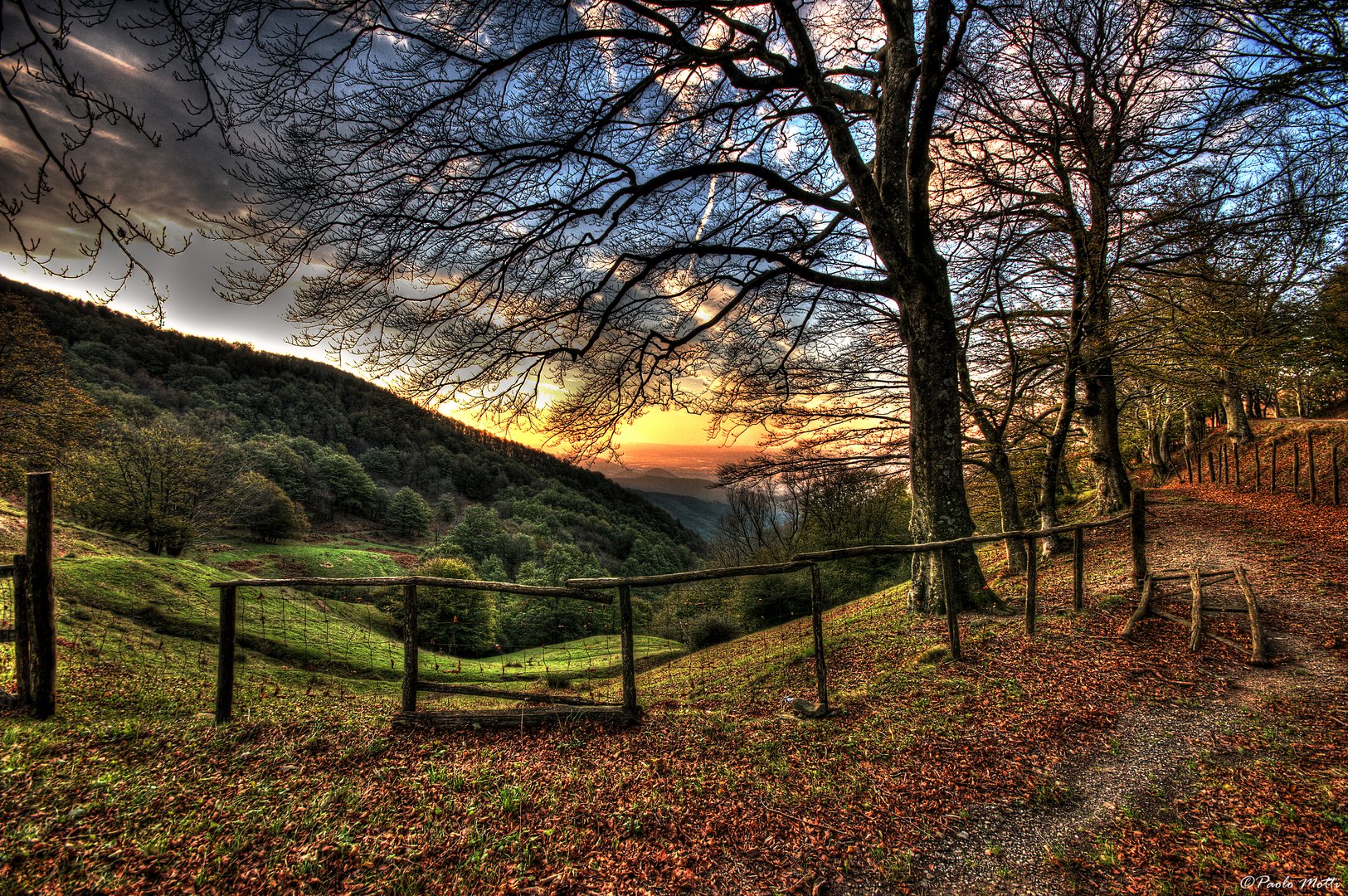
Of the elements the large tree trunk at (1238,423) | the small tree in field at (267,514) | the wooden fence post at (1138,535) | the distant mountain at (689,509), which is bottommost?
the distant mountain at (689,509)

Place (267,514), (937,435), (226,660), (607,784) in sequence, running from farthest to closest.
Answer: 1. (267,514)
2. (937,435)
3. (226,660)
4. (607,784)

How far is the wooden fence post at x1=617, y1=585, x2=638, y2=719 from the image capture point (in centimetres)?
539

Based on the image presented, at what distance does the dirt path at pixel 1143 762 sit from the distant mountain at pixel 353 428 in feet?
180

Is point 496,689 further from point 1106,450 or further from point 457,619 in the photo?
point 457,619

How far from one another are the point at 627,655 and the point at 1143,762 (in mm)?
4748

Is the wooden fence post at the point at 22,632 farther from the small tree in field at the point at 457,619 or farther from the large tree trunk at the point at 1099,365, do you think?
the small tree in field at the point at 457,619

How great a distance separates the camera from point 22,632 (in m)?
5.65

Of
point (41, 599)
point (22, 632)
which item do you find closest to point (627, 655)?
point (41, 599)

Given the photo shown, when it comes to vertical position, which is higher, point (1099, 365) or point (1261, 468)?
point (1099, 365)

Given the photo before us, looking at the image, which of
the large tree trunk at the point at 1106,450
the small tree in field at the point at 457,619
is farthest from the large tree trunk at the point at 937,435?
the small tree in field at the point at 457,619

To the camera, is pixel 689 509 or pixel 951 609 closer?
pixel 951 609

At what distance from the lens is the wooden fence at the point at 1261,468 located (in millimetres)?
15156

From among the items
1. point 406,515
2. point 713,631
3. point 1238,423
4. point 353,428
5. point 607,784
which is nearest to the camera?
point 607,784

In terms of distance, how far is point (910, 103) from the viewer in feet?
28.0
